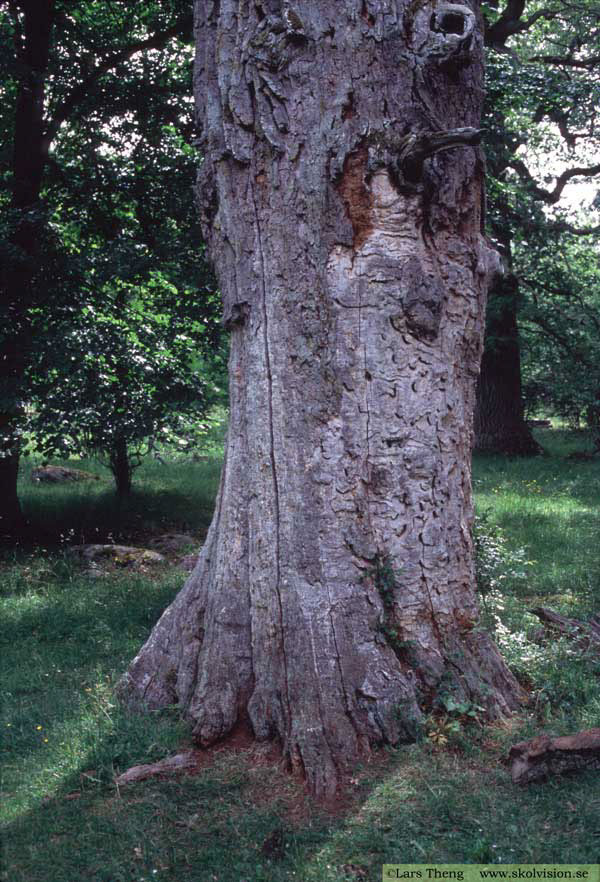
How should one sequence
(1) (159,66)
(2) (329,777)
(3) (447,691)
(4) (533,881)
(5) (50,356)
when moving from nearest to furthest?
(4) (533,881) < (2) (329,777) < (3) (447,691) < (5) (50,356) < (1) (159,66)

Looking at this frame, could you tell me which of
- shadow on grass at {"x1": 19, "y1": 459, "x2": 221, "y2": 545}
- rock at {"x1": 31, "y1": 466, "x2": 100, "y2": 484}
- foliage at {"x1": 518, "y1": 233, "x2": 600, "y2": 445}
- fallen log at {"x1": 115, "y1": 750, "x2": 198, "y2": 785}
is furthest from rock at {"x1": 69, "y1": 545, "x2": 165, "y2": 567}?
foliage at {"x1": 518, "y1": 233, "x2": 600, "y2": 445}

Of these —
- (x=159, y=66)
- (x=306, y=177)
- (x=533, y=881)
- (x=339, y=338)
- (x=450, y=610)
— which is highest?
(x=159, y=66)

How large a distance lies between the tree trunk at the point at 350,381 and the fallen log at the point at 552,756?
0.48 m

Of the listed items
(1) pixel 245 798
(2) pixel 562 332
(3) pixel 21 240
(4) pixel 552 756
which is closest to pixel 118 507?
(3) pixel 21 240

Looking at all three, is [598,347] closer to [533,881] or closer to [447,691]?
[447,691]

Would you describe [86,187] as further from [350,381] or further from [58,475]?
[350,381]

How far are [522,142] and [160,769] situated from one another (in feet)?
42.0

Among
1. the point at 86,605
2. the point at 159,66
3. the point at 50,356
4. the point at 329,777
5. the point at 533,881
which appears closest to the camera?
the point at 533,881

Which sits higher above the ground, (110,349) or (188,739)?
(110,349)

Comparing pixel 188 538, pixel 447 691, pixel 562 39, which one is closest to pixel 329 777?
pixel 447 691

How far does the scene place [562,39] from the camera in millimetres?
15977

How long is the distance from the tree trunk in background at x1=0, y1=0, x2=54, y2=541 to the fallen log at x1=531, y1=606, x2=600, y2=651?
5.54 metres

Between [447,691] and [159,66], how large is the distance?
8.49 m

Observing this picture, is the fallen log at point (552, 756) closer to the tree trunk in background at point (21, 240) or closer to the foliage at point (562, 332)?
the tree trunk in background at point (21, 240)
